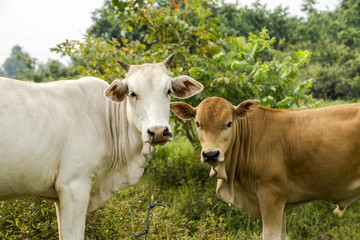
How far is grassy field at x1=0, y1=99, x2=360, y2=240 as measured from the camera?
15.5 feet

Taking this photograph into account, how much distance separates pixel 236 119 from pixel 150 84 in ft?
4.14

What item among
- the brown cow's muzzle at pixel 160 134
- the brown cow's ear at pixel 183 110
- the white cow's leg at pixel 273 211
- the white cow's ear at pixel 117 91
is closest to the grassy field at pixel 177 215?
the white cow's leg at pixel 273 211

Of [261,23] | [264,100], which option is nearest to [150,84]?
[264,100]

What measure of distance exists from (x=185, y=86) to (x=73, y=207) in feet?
5.19

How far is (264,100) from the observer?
19.6 ft

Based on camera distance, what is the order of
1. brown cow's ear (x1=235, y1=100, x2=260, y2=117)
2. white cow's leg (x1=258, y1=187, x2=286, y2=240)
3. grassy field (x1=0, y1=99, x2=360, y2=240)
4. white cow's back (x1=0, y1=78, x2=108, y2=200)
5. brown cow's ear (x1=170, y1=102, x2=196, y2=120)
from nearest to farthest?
1. white cow's back (x1=0, y1=78, x2=108, y2=200)
2. white cow's leg (x1=258, y1=187, x2=286, y2=240)
3. brown cow's ear (x1=235, y1=100, x2=260, y2=117)
4. brown cow's ear (x1=170, y1=102, x2=196, y2=120)
5. grassy field (x1=0, y1=99, x2=360, y2=240)

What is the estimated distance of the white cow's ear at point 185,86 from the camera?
403cm

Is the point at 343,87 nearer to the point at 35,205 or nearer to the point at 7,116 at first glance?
the point at 35,205

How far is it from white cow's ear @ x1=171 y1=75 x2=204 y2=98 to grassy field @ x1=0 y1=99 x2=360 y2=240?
157 cm

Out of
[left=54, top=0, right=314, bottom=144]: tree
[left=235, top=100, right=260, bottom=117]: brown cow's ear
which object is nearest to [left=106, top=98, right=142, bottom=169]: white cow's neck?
[left=235, top=100, right=260, bottom=117]: brown cow's ear

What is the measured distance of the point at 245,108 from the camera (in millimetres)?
4367

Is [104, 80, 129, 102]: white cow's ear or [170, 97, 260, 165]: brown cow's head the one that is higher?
[104, 80, 129, 102]: white cow's ear

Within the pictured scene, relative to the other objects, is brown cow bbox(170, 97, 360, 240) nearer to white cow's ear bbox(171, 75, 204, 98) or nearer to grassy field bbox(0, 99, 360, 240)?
white cow's ear bbox(171, 75, 204, 98)

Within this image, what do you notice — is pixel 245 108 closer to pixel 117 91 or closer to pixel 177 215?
pixel 117 91
